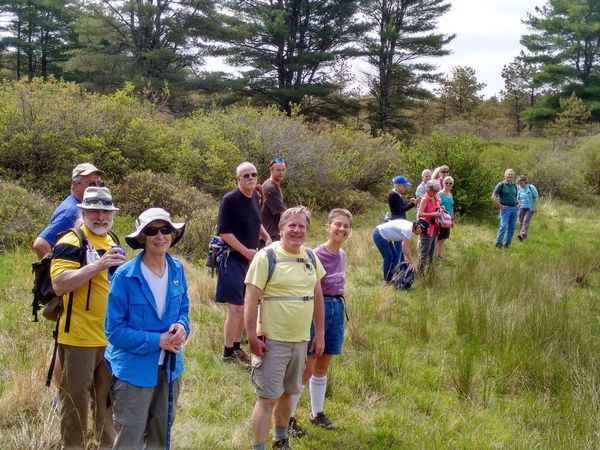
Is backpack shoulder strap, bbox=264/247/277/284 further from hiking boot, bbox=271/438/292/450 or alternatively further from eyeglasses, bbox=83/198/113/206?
hiking boot, bbox=271/438/292/450

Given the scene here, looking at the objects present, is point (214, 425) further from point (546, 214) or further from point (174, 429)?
point (546, 214)

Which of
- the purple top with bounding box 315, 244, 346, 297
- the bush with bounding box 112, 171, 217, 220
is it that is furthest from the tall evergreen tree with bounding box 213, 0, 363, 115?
the purple top with bounding box 315, 244, 346, 297

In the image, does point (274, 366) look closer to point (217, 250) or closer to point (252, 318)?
point (252, 318)

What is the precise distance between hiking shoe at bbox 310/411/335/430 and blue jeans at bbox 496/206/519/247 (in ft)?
28.9

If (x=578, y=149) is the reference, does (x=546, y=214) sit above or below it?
below

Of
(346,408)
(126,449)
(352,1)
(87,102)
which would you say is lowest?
(346,408)

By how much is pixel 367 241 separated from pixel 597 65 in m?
36.9

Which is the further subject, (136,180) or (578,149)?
(578,149)

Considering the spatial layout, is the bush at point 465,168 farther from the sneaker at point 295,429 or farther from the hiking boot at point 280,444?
the hiking boot at point 280,444

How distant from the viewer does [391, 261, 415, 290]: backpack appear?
7.51 meters

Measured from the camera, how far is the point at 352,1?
26797 mm

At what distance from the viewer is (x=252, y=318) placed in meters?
3.16

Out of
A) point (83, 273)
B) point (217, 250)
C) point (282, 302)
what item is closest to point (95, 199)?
point (83, 273)

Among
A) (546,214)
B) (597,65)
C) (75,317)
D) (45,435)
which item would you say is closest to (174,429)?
(45,435)
